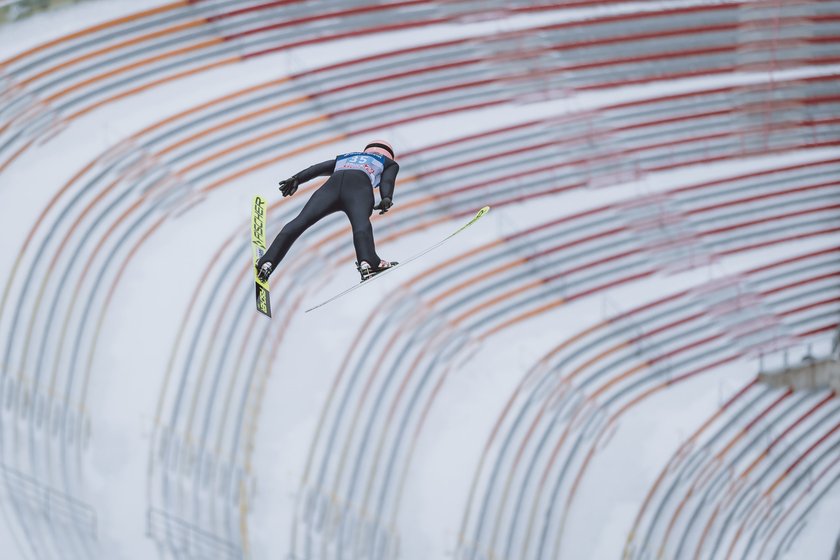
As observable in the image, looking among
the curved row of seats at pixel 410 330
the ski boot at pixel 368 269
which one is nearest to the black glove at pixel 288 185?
the ski boot at pixel 368 269

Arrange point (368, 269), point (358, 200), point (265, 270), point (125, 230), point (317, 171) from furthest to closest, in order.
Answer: point (125, 230) < point (317, 171) < point (358, 200) < point (265, 270) < point (368, 269)

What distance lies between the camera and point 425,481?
16.4 meters

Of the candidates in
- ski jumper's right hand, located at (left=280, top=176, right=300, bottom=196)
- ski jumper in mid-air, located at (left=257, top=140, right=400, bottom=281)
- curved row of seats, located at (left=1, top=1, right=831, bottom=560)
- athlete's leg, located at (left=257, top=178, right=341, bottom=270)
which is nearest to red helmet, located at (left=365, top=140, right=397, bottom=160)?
ski jumper in mid-air, located at (left=257, top=140, right=400, bottom=281)

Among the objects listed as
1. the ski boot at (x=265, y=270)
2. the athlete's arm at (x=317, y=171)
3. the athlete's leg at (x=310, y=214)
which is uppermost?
the athlete's arm at (x=317, y=171)

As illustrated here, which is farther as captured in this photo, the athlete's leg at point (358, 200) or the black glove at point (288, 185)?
the black glove at point (288, 185)

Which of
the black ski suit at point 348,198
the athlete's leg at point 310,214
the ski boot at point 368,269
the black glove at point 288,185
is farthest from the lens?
the black glove at point 288,185

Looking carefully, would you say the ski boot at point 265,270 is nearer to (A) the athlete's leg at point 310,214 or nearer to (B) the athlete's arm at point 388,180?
(A) the athlete's leg at point 310,214

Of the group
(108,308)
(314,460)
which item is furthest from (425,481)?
(108,308)

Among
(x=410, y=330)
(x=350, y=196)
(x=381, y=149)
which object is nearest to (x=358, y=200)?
(x=350, y=196)

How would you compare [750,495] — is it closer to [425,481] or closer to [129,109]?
[425,481]

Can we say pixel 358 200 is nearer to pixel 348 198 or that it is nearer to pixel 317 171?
pixel 348 198

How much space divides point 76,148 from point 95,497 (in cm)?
416

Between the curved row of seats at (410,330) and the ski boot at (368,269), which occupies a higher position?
the curved row of seats at (410,330)

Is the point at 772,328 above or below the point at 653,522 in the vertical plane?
above
